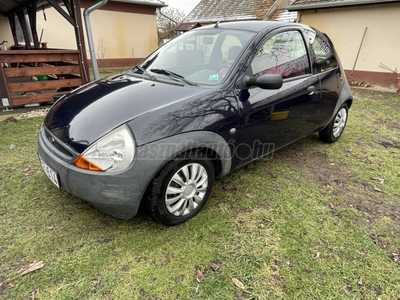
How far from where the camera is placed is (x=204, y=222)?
2.33 meters

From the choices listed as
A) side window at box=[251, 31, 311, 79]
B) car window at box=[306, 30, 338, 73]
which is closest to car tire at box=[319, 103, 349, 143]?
car window at box=[306, 30, 338, 73]

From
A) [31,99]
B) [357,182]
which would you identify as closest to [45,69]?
[31,99]

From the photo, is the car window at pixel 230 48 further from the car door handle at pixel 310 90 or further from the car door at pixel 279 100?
the car door handle at pixel 310 90

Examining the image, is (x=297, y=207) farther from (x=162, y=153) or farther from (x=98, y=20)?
(x=98, y=20)

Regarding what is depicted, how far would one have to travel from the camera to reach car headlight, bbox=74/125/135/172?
71.3 inches

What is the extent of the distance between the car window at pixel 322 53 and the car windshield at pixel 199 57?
1.16 m

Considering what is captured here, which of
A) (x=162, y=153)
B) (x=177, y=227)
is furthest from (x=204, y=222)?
(x=162, y=153)

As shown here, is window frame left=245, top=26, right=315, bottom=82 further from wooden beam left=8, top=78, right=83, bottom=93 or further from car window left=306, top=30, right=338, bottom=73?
wooden beam left=8, top=78, right=83, bottom=93

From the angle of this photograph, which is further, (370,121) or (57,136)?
(370,121)

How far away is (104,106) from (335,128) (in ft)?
11.6

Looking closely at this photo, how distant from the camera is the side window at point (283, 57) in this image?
8.49 ft

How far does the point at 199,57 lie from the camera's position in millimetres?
2771

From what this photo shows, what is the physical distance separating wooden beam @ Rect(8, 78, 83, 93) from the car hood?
3.55m

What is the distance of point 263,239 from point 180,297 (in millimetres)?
859
